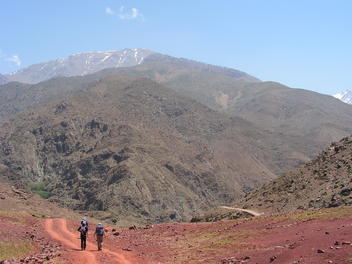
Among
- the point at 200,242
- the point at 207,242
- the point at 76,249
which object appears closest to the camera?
the point at 76,249

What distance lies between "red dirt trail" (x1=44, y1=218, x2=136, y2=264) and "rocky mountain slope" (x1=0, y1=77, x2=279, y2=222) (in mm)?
61892

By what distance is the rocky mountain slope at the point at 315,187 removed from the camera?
3706cm

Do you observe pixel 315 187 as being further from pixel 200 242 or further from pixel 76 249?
pixel 76 249

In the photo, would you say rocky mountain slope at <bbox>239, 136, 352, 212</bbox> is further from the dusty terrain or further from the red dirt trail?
the red dirt trail

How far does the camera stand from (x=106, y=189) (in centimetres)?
11319

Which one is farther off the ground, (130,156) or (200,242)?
(130,156)

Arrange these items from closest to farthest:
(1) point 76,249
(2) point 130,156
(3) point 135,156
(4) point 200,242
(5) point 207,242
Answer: (1) point 76,249
(5) point 207,242
(4) point 200,242
(2) point 130,156
(3) point 135,156

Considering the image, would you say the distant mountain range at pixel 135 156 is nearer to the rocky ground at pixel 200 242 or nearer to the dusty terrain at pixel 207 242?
the rocky ground at pixel 200 242

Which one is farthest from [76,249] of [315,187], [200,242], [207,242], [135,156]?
[135,156]

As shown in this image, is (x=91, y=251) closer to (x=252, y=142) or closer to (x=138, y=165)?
(x=138, y=165)

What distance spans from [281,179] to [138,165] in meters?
75.9

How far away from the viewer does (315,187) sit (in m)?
41.2

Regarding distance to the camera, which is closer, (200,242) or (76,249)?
(76,249)

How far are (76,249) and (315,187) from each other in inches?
972
